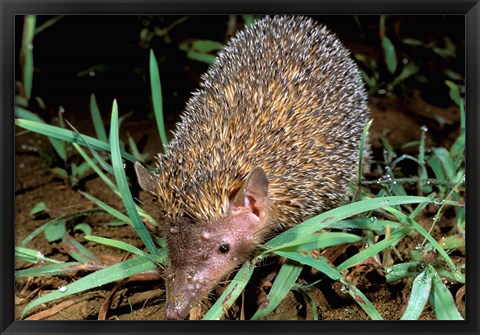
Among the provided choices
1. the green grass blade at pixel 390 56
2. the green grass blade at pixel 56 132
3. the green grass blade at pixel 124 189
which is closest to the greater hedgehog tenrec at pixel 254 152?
the green grass blade at pixel 124 189

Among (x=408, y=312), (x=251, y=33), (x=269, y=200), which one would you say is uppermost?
(x=251, y=33)

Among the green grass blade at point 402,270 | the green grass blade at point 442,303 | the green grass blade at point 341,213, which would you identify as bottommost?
the green grass blade at point 442,303

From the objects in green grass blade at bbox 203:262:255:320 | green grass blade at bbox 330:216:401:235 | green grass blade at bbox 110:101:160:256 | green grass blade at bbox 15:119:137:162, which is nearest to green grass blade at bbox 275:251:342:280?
green grass blade at bbox 203:262:255:320

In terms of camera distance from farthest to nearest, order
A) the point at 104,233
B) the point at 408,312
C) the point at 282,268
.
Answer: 1. the point at 104,233
2. the point at 282,268
3. the point at 408,312

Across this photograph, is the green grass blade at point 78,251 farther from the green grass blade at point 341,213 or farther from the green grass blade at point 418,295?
the green grass blade at point 418,295

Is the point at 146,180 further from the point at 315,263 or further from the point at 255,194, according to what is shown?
the point at 315,263
